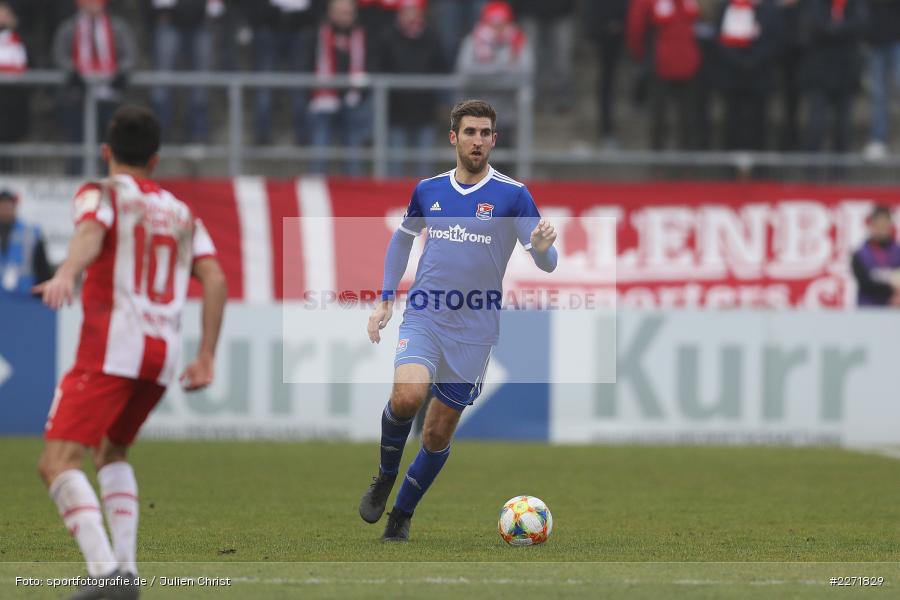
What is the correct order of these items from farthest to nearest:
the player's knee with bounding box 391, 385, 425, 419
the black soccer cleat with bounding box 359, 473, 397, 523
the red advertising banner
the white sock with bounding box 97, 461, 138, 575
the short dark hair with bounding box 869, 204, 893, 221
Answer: the red advertising banner → the short dark hair with bounding box 869, 204, 893, 221 → the black soccer cleat with bounding box 359, 473, 397, 523 → the player's knee with bounding box 391, 385, 425, 419 → the white sock with bounding box 97, 461, 138, 575

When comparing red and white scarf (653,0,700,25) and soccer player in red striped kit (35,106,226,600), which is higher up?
red and white scarf (653,0,700,25)

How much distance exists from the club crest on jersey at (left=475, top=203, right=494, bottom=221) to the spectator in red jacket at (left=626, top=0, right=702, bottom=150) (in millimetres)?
11335

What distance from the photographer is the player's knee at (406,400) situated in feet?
29.6

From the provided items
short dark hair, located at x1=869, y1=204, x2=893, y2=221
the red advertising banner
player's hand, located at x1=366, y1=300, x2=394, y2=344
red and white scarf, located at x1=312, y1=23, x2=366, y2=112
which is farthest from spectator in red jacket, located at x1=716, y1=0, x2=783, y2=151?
player's hand, located at x1=366, y1=300, x2=394, y2=344

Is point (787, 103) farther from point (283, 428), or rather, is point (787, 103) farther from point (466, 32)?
point (283, 428)

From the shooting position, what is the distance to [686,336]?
16922 mm

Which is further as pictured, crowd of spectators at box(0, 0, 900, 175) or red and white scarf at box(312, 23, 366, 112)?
red and white scarf at box(312, 23, 366, 112)

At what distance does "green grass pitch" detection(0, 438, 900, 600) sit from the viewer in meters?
7.52

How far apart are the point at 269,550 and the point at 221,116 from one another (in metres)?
12.3

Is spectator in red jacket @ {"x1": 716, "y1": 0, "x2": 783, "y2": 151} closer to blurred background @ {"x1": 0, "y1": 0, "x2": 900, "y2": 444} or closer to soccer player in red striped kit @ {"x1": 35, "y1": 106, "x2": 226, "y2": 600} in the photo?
blurred background @ {"x1": 0, "y1": 0, "x2": 900, "y2": 444}

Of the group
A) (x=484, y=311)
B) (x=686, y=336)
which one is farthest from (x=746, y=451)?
(x=484, y=311)

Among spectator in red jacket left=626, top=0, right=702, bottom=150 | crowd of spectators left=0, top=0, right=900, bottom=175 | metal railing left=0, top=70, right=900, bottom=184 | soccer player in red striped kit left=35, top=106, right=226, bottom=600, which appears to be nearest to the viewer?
soccer player in red striped kit left=35, top=106, right=226, bottom=600

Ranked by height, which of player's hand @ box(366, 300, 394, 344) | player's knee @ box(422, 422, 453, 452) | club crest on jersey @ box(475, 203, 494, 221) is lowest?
player's knee @ box(422, 422, 453, 452)

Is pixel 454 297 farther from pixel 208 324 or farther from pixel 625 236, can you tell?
pixel 625 236
